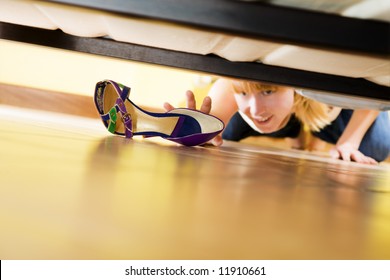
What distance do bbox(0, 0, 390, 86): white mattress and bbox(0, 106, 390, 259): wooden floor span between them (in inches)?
15.0

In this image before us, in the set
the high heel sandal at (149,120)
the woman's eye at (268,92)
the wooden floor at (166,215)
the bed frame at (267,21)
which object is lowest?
the wooden floor at (166,215)

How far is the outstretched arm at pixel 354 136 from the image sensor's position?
1725 millimetres

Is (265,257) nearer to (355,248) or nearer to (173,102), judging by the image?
(355,248)

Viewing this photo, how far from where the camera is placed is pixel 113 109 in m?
1.16

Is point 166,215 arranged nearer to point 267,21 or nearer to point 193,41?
point 267,21

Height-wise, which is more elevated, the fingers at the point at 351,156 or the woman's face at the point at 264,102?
the woman's face at the point at 264,102

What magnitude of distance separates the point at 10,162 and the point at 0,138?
8.8 inches

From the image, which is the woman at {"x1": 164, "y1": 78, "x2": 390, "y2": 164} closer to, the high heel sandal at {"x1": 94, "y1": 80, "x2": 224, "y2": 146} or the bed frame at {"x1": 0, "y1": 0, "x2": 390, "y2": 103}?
the high heel sandal at {"x1": 94, "y1": 80, "x2": 224, "y2": 146}

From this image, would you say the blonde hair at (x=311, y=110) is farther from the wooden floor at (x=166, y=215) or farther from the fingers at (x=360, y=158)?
the wooden floor at (x=166, y=215)

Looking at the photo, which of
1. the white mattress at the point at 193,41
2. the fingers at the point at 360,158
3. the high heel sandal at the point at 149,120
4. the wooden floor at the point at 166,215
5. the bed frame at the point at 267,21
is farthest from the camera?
the fingers at the point at 360,158

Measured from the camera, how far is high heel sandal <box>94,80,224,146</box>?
1105 mm

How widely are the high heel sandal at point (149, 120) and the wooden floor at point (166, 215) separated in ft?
1.79

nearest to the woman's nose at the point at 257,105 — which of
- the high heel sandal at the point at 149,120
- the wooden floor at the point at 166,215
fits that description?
the high heel sandal at the point at 149,120
